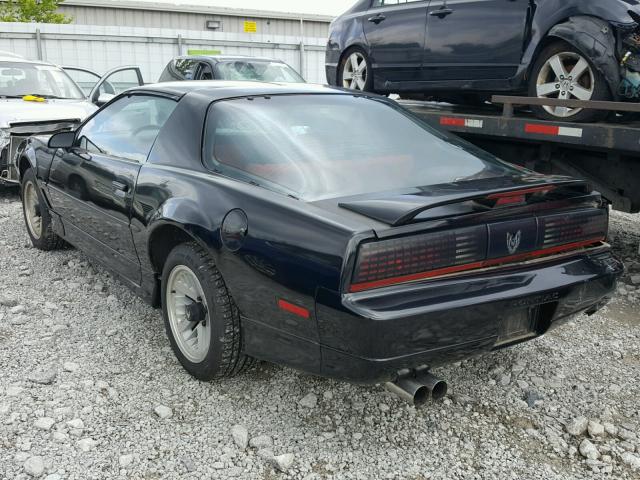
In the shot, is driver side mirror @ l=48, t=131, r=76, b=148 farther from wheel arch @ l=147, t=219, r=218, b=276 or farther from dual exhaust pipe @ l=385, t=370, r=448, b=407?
dual exhaust pipe @ l=385, t=370, r=448, b=407

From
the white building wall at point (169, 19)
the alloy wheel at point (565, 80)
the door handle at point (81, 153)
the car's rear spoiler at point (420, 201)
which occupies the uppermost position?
the white building wall at point (169, 19)

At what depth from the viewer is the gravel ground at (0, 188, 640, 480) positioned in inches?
101

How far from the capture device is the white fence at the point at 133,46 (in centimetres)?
1756

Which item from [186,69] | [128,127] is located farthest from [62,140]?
[186,69]

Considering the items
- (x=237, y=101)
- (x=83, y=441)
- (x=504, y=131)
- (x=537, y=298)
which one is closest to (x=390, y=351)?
(x=537, y=298)

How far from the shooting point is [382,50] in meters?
6.57

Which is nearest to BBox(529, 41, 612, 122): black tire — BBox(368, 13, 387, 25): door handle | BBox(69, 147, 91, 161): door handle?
BBox(368, 13, 387, 25): door handle

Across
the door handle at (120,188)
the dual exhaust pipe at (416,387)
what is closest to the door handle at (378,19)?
the door handle at (120,188)

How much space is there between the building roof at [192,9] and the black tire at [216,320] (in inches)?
1104

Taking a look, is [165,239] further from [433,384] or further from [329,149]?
[433,384]

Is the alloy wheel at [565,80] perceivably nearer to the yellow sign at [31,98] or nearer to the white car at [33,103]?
the white car at [33,103]

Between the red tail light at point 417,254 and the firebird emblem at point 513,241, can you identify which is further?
the firebird emblem at point 513,241

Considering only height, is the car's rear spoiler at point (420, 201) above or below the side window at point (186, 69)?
below

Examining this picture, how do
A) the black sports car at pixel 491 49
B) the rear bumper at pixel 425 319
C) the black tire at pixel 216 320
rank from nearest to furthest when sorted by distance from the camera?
the rear bumper at pixel 425 319, the black tire at pixel 216 320, the black sports car at pixel 491 49
